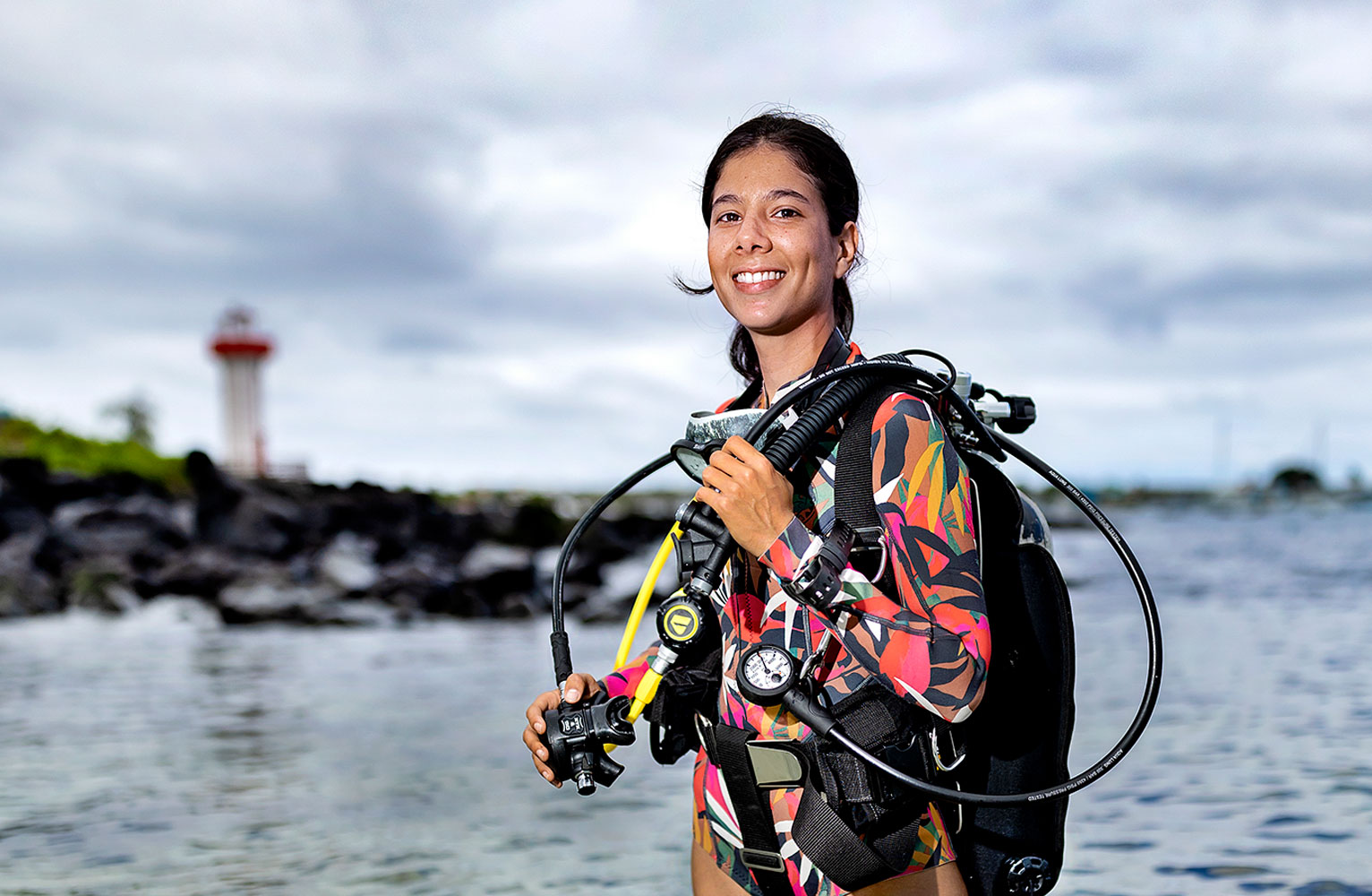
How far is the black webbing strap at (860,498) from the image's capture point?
1929mm

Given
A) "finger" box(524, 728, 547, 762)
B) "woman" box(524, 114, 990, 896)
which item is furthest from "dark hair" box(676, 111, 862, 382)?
"finger" box(524, 728, 547, 762)

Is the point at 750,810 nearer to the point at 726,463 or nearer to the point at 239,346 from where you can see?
the point at 726,463

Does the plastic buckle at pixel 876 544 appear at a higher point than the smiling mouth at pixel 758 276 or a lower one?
lower

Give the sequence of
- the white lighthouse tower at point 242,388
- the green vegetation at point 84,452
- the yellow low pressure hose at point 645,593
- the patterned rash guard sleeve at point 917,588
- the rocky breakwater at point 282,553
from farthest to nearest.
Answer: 1. the white lighthouse tower at point 242,388
2. the green vegetation at point 84,452
3. the rocky breakwater at point 282,553
4. the yellow low pressure hose at point 645,593
5. the patterned rash guard sleeve at point 917,588

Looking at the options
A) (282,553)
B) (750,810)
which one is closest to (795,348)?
(750,810)

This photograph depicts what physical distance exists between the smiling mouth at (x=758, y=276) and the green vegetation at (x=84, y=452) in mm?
30631

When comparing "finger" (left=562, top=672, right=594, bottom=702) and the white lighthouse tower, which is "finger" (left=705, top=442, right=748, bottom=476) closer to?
"finger" (left=562, top=672, right=594, bottom=702)

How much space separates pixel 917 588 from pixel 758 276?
746 millimetres

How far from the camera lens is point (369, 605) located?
17.8 metres

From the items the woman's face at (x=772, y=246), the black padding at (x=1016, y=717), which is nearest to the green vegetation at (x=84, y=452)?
the woman's face at (x=772, y=246)

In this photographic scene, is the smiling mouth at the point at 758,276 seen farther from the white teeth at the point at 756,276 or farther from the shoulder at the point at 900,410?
the shoulder at the point at 900,410

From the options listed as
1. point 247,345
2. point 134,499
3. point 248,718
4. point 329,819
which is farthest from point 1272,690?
point 247,345

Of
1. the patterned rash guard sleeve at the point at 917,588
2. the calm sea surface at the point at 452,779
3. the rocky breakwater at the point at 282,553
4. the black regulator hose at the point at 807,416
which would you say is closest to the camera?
the patterned rash guard sleeve at the point at 917,588

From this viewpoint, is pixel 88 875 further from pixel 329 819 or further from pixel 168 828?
pixel 329 819
